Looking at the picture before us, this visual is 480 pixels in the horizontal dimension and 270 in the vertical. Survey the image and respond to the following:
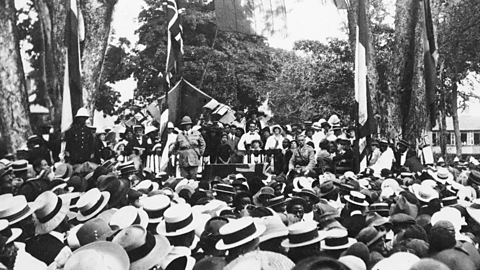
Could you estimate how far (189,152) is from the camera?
466 inches

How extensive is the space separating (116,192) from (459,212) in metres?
3.03

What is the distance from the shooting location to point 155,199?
5.02m

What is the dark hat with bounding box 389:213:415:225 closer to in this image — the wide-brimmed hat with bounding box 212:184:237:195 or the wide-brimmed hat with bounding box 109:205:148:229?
the wide-brimmed hat with bounding box 109:205:148:229

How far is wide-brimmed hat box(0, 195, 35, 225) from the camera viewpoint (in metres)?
4.23

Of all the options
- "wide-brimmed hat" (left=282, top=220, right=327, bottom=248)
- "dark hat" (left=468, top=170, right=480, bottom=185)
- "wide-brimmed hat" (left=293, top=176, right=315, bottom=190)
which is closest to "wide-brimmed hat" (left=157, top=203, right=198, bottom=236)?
"wide-brimmed hat" (left=282, top=220, right=327, bottom=248)

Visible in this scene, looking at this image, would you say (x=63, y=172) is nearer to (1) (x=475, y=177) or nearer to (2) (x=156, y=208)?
(2) (x=156, y=208)

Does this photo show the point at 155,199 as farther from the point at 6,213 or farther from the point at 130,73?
the point at 130,73

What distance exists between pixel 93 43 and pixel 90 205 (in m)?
10.5

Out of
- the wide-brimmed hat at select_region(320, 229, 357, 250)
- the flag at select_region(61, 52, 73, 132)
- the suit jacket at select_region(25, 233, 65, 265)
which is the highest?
the flag at select_region(61, 52, 73, 132)

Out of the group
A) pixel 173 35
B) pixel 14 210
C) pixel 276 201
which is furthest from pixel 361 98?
pixel 14 210

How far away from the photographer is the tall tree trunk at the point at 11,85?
531 inches

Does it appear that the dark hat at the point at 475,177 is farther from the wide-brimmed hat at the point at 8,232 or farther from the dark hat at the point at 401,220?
the wide-brimmed hat at the point at 8,232

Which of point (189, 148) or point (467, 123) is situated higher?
point (467, 123)

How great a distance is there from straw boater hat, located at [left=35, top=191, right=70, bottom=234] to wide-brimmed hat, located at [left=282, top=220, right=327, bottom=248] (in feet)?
6.06
